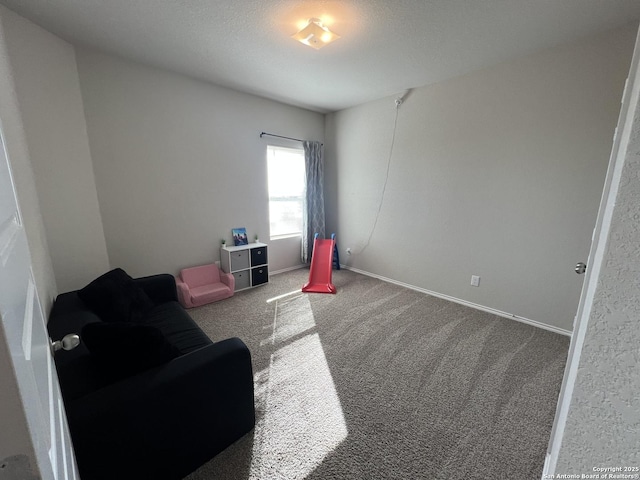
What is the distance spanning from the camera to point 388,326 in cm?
263

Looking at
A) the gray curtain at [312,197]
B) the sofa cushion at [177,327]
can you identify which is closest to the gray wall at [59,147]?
the sofa cushion at [177,327]

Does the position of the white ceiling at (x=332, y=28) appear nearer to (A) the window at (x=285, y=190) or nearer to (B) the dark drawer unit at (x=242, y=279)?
(A) the window at (x=285, y=190)

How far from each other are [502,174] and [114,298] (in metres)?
3.60

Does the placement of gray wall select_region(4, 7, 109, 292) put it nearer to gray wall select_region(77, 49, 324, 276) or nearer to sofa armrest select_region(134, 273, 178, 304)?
gray wall select_region(77, 49, 324, 276)

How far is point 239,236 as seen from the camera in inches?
143

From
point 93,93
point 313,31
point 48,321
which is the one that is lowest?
point 48,321

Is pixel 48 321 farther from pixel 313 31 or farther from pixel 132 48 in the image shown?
pixel 313 31

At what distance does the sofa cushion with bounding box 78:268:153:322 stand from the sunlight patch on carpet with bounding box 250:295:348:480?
1.10 metres

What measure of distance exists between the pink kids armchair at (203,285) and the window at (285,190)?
3.46 feet

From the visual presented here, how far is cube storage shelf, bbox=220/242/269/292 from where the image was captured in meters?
3.41

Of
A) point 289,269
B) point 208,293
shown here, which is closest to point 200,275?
point 208,293

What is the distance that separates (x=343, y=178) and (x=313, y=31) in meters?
2.42

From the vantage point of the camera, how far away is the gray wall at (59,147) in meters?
1.97

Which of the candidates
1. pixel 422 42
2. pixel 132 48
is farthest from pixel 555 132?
pixel 132 48
